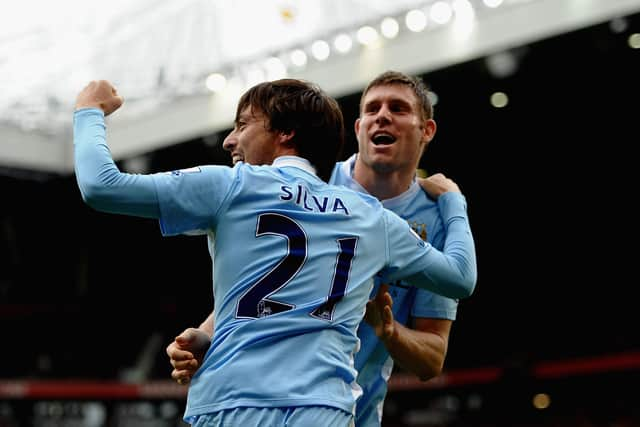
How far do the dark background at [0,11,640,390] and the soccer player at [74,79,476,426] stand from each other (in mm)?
9433

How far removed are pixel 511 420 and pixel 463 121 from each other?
6.32 metres

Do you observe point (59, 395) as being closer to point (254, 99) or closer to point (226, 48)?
point (226, 48)

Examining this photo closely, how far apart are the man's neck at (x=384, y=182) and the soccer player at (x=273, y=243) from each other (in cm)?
99

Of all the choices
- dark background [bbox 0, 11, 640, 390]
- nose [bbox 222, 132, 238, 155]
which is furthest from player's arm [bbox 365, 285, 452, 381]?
dark background [bbox 0, 11, 640, 390]

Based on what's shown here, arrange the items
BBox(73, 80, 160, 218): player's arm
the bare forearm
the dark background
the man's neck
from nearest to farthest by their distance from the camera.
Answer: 1. BBox(73, 80, 160, 218): player's arm
2. the bare forearm
3. the man's neck
4. the dark background

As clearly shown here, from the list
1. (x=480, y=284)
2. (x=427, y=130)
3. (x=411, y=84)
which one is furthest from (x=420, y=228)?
(x=480, y=284)

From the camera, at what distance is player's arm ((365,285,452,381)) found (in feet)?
8.42

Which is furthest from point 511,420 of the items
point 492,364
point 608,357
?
point 608,357

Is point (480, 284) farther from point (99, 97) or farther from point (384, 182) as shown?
point (99, 97)

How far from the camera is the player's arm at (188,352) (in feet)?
7.21

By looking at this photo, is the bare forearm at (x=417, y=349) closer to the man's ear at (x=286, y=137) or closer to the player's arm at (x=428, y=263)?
the player's arm at (x=428, y=263)

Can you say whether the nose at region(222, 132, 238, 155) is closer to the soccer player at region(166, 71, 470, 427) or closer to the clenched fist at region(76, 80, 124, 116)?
the clenched fist at region(76, 80, 124, 116)

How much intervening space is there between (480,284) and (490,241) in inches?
38.6

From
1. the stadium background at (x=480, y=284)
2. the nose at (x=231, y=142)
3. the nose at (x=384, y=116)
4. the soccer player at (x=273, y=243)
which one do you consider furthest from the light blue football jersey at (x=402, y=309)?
the stadium background at (x=480, y=284)
